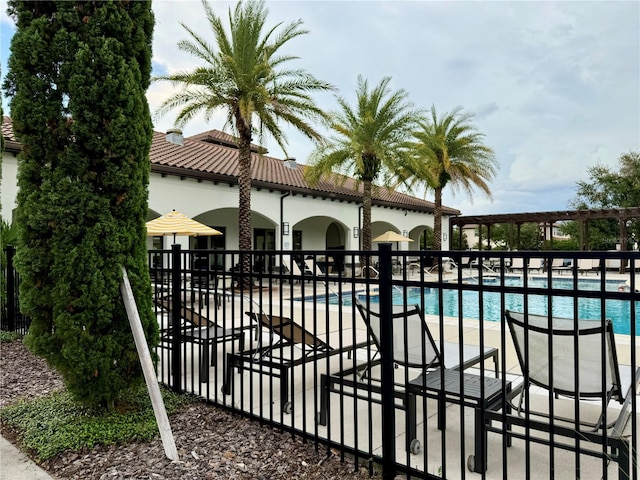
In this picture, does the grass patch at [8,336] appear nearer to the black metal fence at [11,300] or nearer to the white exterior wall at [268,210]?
the black metal fence at [11,300]

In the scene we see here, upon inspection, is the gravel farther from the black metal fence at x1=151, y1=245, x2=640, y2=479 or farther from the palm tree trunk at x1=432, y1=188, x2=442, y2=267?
the palm tree trunk at x1=432, y1=188, x2=442, y2=267

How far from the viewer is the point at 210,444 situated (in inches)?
134

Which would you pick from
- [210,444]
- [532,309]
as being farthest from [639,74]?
[210,444]

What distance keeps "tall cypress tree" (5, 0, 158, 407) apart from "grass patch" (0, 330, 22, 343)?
14.9 feet

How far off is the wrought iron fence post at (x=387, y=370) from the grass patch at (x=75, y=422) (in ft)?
6.54

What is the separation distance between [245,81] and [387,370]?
12.7 m

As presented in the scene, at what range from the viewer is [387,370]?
287 cm

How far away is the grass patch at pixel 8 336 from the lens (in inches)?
280

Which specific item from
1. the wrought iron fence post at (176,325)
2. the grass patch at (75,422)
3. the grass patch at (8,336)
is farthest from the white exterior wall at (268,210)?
the grass patch at (75,422)

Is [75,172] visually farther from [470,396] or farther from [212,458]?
[470,396]

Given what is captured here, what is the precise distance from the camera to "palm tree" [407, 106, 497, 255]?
21.7 m

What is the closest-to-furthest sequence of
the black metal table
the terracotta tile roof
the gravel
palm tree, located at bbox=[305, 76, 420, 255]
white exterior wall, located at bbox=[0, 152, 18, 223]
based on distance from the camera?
the black metal table < the gravel < white exterior wall, located at bbox=[0, 152, 18, 223] < the terracotta tile roof < palm tree, located at bbox=[305, 76, 420, 255]

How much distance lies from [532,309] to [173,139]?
15.1 m

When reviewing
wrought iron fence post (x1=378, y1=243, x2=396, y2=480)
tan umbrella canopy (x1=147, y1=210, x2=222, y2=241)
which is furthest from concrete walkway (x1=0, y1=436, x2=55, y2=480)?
tan umbrella canopy (x1=147, y1=210, x2=222, y2=241)
